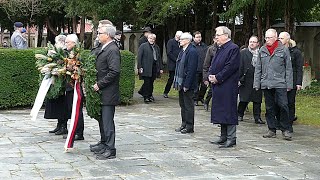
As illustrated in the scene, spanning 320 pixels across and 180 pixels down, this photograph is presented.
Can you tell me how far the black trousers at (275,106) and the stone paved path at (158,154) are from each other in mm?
318

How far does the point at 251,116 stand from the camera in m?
12.0

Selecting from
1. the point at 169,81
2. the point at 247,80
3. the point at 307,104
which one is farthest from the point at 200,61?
the point at 307,104

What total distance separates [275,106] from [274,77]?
2.08ft

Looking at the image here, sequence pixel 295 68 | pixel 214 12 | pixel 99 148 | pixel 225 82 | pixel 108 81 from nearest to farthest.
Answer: pixel 108 81
pixel 99 148
pixel 225 82
pixel 295 68
pixel 214 12

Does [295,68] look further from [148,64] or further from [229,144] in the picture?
[148,64]

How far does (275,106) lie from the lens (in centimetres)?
934

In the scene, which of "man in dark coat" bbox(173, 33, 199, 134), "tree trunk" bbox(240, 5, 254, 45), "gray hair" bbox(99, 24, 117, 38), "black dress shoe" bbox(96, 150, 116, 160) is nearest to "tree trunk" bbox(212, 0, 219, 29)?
"tree trunk" bbox(240, 5, 254, 45)

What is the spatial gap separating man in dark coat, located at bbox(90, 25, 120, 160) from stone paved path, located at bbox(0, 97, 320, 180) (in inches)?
10.4

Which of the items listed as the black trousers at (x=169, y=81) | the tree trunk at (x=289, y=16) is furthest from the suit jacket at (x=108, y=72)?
the tree trunk at (x=289, y=16)

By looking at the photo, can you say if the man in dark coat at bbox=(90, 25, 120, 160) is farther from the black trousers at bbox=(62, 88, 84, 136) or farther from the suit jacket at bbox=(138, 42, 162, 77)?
the suit jacket at bbox=(138, 42, 162, 77)

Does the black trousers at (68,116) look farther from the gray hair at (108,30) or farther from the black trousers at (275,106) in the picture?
the black trousers at (275,106)

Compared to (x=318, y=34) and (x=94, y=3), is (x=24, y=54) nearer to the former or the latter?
(x=94, y=3)

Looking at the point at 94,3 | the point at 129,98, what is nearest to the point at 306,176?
the point at 129,98

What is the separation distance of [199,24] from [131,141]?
16.2m
